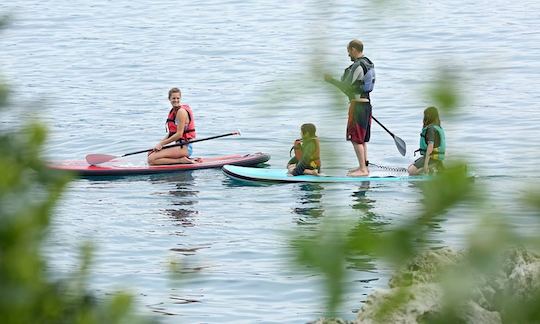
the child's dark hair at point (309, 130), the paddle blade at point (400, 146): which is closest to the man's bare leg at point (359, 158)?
the child's dark hair at point (309, 130)

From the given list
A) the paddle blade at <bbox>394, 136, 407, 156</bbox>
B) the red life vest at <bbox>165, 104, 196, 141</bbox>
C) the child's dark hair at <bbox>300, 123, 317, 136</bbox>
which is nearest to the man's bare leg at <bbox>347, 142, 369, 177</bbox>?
the child's dark hair at <bbox>300, 123, 317, 136</bbox>

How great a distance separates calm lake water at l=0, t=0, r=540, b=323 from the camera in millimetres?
1898

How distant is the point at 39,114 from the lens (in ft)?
6.72

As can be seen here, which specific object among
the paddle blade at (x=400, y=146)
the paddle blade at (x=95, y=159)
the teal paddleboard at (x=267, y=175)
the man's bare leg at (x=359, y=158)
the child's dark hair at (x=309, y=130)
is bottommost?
the teal paddleboard at (x=267, y=175)

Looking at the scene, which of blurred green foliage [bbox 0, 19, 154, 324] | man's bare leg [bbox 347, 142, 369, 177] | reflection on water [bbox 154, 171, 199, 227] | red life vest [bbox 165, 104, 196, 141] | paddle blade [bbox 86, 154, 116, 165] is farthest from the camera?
paddle blade [bbox 86, 154, 116, 165]

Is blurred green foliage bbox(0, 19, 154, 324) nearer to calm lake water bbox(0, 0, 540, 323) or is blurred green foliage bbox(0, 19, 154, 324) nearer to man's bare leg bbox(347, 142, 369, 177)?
calm lake water bbox(0, 0, 540, 323)

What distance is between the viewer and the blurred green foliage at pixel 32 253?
1.86 metres

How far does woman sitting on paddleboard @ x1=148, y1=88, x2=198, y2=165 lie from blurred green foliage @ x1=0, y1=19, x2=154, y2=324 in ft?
47.7

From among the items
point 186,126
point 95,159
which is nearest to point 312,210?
point 186,126

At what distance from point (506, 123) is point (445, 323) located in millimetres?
19133

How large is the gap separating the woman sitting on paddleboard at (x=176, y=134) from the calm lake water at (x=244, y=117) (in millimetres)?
341

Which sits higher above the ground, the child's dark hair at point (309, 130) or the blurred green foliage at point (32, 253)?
the child's dark hair at point (309, 130)

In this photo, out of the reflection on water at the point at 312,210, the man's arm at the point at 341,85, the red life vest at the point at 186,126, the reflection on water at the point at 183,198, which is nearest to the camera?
the man's arm at the point at 341,85

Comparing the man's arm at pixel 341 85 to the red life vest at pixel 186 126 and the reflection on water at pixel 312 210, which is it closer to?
the reflection on water at pixel 312 210
